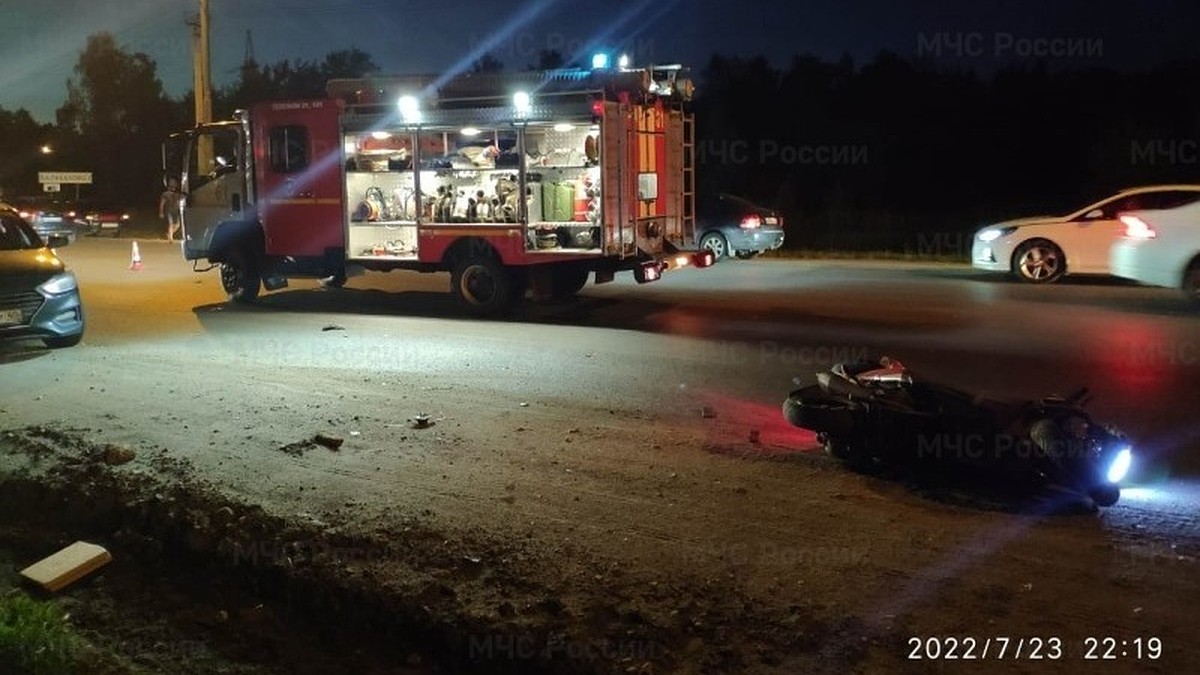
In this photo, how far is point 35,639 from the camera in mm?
4965

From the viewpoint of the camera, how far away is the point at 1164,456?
25.0 feet

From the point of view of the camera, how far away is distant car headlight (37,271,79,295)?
12234 mm

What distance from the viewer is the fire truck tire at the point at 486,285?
50.3ft

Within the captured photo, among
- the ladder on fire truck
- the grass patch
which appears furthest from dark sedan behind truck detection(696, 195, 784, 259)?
the grass patch

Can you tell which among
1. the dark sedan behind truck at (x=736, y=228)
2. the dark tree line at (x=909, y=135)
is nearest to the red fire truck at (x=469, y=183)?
the dark sedan behind truck at (x=736, y=228)

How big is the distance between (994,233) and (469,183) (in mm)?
A: 8939

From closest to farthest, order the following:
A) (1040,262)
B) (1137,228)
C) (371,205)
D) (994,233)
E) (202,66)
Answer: (1137,228), (371,205), (1040,262), (994,233), (202,66)

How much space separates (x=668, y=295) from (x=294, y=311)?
5.60 meters

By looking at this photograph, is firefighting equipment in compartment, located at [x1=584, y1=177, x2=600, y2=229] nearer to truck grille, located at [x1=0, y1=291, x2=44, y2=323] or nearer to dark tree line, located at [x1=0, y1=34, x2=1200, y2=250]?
truck grille, located at [x1=0, y1=291, x2=44, y2=323]

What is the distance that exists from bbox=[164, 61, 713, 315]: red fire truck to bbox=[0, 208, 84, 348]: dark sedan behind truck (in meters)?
4.03

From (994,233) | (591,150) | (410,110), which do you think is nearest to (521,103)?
(591,150)

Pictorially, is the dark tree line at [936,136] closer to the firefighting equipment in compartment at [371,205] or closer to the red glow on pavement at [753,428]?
the firefighting equipment in compartment at [371,205]

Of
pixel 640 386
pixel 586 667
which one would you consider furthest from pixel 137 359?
pixel 586 667

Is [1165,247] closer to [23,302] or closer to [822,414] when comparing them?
[822,414]
